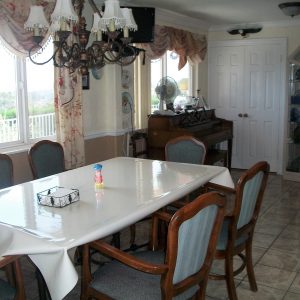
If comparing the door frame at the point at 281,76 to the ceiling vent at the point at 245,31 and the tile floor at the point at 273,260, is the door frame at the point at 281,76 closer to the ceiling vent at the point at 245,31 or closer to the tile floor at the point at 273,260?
the ceiling vent at the point at 245,31

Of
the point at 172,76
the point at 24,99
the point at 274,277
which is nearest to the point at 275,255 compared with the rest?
the point at 274,277

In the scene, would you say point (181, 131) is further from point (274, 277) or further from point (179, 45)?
point (274, 277)

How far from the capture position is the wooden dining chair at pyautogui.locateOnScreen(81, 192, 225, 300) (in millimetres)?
1753

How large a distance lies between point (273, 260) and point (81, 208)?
1755mm

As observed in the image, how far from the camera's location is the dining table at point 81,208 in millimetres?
1796

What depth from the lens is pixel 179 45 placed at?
5637 millimetres

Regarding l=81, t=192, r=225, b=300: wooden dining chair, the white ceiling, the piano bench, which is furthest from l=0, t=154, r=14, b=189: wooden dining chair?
the piano bench

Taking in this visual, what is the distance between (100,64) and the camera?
2.87 metres

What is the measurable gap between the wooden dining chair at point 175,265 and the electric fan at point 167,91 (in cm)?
368

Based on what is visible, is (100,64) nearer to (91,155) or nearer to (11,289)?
(11,289)

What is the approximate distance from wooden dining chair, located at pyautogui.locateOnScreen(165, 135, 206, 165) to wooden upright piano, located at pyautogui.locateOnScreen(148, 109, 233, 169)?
4.65 feet

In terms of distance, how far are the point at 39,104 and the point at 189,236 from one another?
8.96 feet

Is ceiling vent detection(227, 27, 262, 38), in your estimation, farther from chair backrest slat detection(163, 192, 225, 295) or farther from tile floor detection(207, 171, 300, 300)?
chair backrest slat detection(163, 192, 225, 295)

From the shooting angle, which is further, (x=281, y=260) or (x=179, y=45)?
(x=179, y=45)
